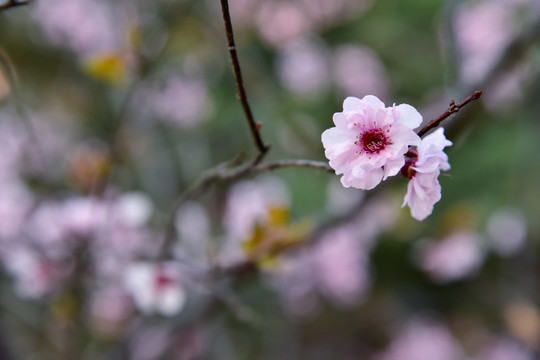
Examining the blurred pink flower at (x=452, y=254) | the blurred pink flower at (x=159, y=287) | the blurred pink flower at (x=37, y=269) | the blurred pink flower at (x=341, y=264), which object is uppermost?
the blurred pink flower at (x=159, y=287)

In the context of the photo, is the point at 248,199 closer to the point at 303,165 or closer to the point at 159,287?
the point at 159,287

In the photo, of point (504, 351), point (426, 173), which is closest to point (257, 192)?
point (504, 351)

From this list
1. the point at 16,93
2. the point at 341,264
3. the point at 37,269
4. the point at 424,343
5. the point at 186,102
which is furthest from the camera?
the point at 186,102

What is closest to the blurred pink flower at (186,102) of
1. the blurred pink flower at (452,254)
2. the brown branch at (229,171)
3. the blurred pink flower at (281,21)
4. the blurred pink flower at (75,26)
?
the blurred pink flower at (75,26)

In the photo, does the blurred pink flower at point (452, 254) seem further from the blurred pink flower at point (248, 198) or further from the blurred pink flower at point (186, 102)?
the blurred pink flower at point (186, 102)

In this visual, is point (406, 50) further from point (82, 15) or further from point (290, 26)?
point (82, 15)

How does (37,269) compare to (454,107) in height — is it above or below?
below

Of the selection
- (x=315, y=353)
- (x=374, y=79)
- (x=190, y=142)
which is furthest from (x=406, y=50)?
(x=315, y=353)
